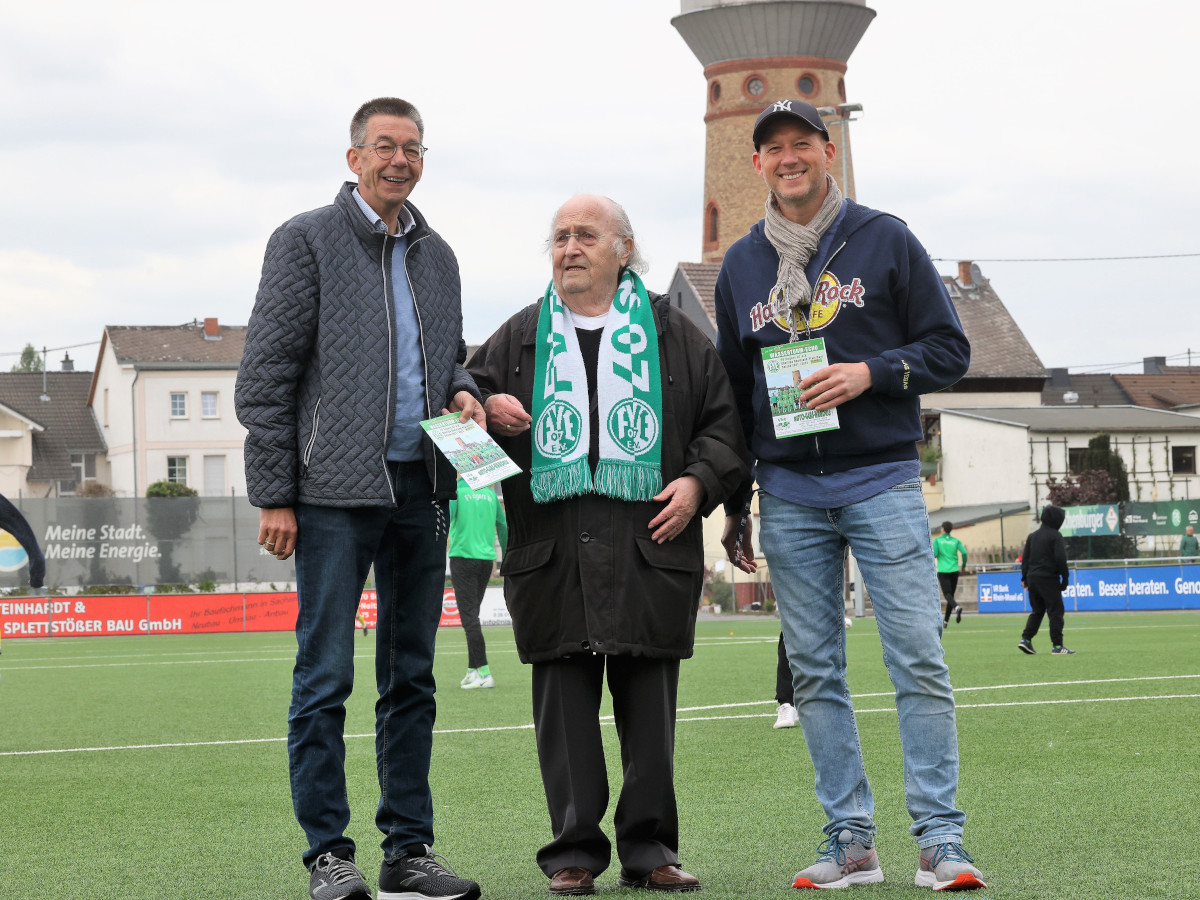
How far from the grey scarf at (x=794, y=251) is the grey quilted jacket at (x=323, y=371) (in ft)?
3.73

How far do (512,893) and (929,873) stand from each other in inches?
49.2

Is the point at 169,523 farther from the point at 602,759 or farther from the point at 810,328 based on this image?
the point at 810,328

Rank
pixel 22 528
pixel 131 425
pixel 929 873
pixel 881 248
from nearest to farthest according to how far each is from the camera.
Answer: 1. pixel 929 873
2. pixel 881 248
3. pixel 22 528
4. pixel 131 425

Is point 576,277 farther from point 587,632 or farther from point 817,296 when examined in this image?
point 587,632

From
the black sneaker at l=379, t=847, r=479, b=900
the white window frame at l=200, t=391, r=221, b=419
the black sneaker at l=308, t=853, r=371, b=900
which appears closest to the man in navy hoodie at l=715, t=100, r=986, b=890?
the black sneaker at l=379, t=847, r=479, b=900

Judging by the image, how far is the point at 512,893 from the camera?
473cm

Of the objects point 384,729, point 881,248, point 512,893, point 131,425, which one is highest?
point 131,425

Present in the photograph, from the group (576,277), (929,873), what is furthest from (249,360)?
(929,873)

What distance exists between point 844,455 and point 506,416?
106 cm

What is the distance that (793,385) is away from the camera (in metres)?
4.80

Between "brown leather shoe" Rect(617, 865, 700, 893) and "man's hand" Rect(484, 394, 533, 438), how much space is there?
4.68 ft

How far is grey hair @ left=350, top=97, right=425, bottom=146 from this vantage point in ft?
15.9

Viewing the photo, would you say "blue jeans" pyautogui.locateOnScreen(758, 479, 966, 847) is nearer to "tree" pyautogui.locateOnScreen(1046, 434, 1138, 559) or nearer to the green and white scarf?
the green and white scarf

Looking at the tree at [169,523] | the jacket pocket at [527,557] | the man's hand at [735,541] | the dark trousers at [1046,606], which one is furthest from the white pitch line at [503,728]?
the tree at [169,523]
